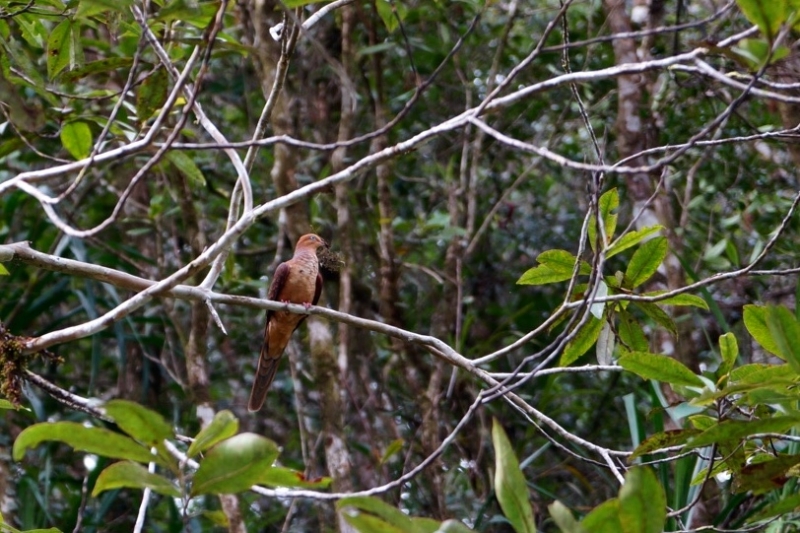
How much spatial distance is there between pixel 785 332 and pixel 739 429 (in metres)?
0.24

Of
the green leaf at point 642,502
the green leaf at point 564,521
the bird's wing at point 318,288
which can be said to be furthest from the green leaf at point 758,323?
the bird's wing at point 318,288

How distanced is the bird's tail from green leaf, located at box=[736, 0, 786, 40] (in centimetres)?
324

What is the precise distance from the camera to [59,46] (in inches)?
122

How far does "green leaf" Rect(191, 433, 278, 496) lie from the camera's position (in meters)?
1.59

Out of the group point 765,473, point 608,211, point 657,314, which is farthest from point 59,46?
point 765,473

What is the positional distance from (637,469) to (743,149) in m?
5.50

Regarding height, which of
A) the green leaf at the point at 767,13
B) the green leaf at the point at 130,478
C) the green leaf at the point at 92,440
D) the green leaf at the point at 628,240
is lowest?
the green leaf at the point at 628,240

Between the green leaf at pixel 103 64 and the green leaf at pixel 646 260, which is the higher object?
the green leaf at pixel 103 64

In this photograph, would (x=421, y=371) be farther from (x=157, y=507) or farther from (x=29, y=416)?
(x=29, y=416)

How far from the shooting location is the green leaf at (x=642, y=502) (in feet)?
5.25

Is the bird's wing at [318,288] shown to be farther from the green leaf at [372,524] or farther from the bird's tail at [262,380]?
the green leaf at [372,524]

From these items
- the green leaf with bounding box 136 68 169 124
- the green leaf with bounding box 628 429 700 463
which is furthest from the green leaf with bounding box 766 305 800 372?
the green leaf with bounding box 136 68 169 124

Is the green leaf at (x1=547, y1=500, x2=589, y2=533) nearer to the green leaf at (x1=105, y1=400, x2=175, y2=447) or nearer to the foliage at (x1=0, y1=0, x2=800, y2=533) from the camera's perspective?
the green leaf at (x1=105, y1=400, x2=175, y2=447)

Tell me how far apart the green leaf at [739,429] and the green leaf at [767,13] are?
81 cm
